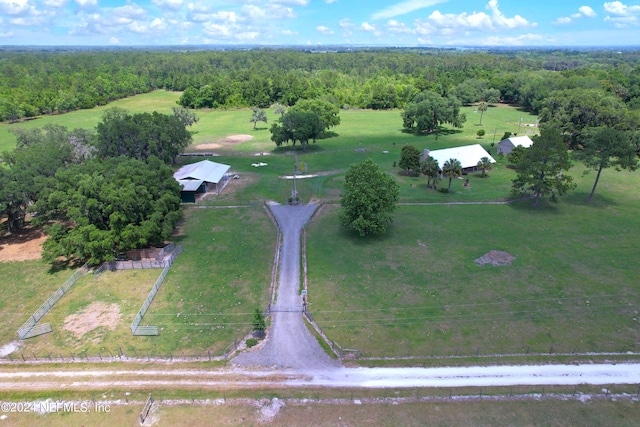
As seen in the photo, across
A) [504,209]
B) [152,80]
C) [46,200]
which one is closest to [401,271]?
[504,209]

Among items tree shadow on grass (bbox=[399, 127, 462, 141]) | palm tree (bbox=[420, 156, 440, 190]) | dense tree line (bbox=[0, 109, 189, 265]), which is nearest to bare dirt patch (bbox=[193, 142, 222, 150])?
dense tree line (bbox=[0, 109, 189, 265])

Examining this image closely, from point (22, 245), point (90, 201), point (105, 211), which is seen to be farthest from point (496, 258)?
point (22, 245)

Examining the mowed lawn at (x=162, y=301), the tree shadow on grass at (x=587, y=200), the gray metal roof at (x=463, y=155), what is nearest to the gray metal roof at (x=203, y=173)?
the mowed lawn at (x=162, y=301)

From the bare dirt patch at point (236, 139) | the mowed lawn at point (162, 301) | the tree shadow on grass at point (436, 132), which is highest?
the mowed lawn at point (162, 301)

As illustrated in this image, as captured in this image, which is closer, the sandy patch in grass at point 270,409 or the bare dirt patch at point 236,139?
the sandy patch in grass at point 270,409

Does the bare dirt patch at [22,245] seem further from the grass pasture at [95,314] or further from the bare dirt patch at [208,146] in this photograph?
the bare dirt patch at [208,146]

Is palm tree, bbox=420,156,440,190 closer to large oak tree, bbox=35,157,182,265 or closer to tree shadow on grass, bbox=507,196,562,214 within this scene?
tree shadow on grass, bbox=507,196,562,214
